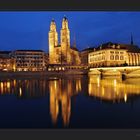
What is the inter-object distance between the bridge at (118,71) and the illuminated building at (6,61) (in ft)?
4.10

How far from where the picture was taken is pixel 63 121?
Answer: 13.5 ft

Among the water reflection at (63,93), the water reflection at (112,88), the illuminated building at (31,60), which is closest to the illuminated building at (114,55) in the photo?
the water reflection at (112,88)

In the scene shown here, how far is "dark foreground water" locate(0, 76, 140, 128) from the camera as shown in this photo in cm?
407

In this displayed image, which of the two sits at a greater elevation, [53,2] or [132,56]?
[53,2]

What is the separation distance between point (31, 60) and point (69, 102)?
1.06m

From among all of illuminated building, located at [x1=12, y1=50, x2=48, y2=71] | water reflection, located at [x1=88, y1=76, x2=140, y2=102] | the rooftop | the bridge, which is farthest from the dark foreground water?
the rooftop

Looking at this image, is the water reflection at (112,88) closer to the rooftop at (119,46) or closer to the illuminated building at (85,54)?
the illuminated building at (85,54)

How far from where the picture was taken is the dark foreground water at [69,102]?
4.07 meters

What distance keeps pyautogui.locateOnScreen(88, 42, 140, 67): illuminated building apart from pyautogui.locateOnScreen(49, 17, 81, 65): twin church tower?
259 mm

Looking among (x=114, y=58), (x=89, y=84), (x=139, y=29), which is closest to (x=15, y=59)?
(x=89, y=84)

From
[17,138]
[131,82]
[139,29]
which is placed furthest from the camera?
[131,82]

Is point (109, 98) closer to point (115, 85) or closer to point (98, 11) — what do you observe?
point (115, 85)

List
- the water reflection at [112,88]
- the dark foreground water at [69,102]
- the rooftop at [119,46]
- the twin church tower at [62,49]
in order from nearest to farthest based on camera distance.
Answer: the dark foreground water at [69,102] → the water reflection at [112,88] → the rooftop at [119,46] → the twin church tower at [62,49]

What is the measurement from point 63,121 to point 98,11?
1517mm
